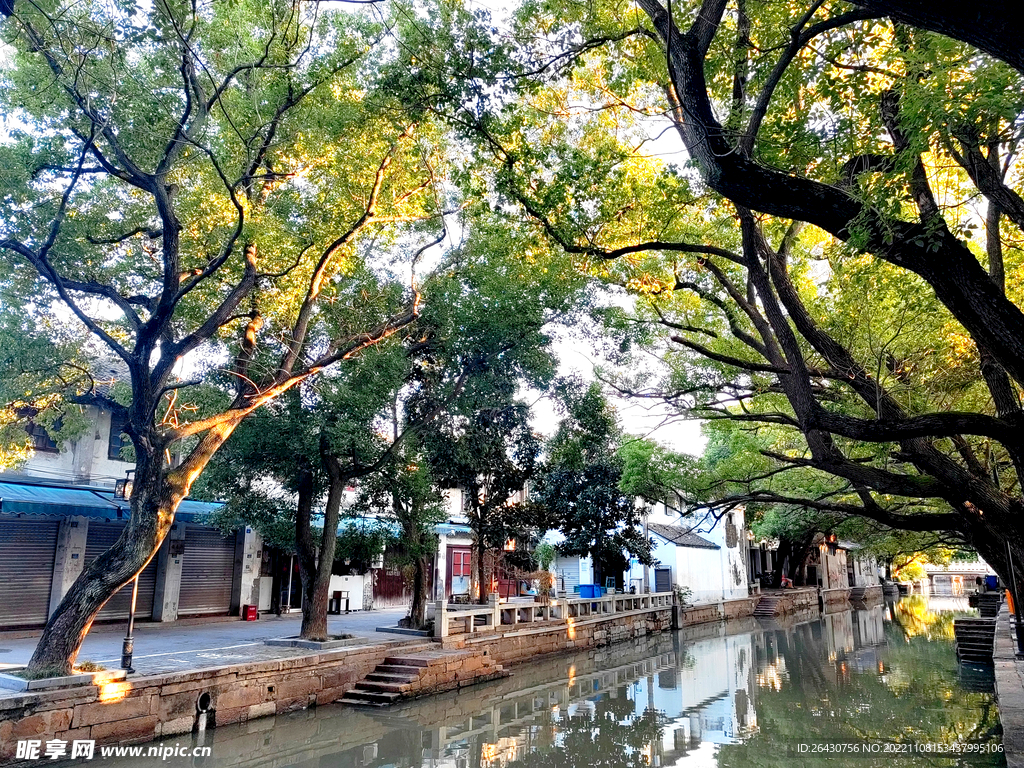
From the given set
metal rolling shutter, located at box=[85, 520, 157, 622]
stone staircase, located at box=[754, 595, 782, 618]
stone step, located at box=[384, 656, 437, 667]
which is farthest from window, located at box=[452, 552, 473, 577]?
stone staircase, located at box=[754, 595, 782, 618]

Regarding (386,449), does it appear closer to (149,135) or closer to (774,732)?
(149,135)

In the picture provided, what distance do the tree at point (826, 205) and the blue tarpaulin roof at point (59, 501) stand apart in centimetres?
1061

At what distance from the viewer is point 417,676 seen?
40.4 ft

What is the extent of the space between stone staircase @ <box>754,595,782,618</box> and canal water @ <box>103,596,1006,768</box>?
48.8 feet

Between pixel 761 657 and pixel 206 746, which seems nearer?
pixel 206 746

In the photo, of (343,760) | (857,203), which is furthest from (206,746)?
(857,203)

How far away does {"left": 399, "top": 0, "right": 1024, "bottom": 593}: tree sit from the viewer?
14.9ft

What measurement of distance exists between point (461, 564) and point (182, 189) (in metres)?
18.2

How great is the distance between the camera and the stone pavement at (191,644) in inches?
409

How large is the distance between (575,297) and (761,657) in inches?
477

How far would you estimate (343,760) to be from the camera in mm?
8797

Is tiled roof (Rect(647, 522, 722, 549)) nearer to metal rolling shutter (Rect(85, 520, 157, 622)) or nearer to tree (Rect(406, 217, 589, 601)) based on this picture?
tree (Rect(406, 217, 589, 601))

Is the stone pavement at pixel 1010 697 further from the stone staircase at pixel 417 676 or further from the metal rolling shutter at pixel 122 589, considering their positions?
the metal rolling shutter at pixel 122 589

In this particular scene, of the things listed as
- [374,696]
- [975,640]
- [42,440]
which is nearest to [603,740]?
[374,696]
